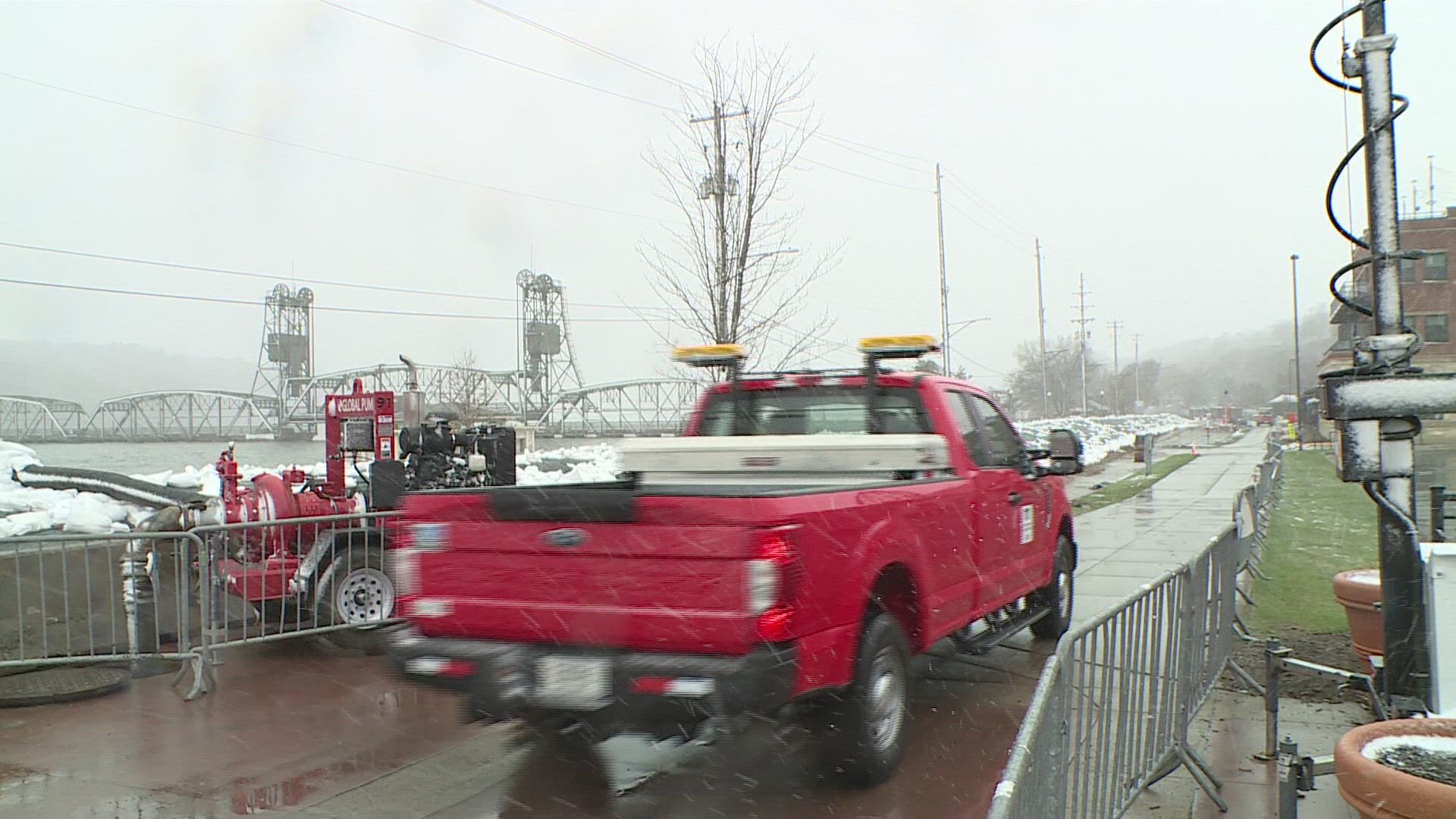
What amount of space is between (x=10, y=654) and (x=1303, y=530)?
49.2ft

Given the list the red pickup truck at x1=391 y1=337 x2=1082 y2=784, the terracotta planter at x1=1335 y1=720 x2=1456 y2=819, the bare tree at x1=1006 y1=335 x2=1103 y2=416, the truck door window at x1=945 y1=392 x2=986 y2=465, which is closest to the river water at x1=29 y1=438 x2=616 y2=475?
A: the red pickup truck at x1=391 y1=337 x2=1082 y2=784

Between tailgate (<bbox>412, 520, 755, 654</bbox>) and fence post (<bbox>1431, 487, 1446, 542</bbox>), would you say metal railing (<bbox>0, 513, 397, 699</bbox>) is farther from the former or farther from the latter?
fence post (<bbox>1431, 487, 1446, 542</bbox>)

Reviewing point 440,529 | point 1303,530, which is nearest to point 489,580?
point 440,529

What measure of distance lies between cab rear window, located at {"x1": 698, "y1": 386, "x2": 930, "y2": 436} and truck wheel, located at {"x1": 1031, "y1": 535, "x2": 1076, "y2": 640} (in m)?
2.36

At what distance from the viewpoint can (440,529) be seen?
4.95 m

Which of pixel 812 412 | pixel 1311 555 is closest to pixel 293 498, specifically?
pixel 812 412

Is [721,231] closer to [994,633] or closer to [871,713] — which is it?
[994,633]

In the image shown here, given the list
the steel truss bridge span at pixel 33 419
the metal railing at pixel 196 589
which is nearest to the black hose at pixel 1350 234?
the metal railing at pixel 196 589

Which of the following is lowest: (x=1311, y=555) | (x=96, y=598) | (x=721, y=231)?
(x=1311, y=555)

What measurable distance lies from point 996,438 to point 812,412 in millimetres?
1450

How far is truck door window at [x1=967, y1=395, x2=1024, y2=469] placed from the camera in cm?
704

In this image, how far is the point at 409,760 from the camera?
216 inches

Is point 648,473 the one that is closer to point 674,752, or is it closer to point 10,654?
point 674,752

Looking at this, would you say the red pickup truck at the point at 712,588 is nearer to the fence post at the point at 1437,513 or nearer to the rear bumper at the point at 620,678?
the rear bumper at the point at 620,678
